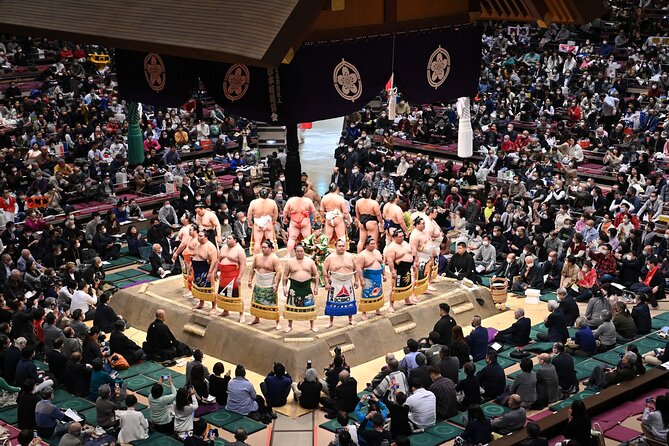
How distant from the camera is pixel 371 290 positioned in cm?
1015

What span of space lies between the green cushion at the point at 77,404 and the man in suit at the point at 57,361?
0.31m

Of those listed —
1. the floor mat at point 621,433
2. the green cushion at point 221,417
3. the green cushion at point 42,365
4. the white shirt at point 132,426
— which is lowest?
the floor mat at point 621,433

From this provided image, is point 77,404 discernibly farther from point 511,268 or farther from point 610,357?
point 511,268

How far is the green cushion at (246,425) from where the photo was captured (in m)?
8.64

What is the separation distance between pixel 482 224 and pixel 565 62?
25.4ft

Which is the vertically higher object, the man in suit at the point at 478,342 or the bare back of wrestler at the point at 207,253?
the bare back of wrestler at the point at 207,253

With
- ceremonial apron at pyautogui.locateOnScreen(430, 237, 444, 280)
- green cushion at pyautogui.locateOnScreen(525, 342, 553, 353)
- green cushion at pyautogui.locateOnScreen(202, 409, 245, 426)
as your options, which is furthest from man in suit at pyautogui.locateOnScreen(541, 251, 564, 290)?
green cushion at pyautogui.locateOnScreen(202, 409, 245, 426)

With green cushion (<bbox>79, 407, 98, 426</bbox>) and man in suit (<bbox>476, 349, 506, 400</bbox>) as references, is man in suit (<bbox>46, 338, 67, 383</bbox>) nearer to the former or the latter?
green cushion (<bbox>79, 407, 98, 426</bbox>)

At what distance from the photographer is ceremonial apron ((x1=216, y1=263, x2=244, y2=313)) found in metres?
10.2

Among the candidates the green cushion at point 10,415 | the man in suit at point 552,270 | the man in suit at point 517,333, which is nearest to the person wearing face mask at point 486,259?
the man in suit at point 552,270

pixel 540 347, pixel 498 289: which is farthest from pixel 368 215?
pixel 540 347

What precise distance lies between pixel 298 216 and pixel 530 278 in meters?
3.05

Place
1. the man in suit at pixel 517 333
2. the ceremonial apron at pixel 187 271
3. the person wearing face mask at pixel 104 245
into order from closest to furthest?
the man in suit at pixel 517 333 < the ceremonial apron at pixel 187 271 < the person wearing face mask at pixel 104 245

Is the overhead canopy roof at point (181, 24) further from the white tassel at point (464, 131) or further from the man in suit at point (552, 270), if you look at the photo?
the man in suit at point (552, 270)
